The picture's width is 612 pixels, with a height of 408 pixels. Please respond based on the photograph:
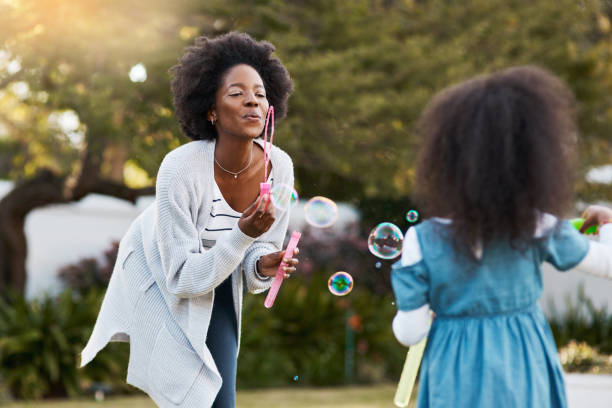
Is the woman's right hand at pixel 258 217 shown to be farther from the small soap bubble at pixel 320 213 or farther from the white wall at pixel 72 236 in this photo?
the white wall at pixel 72 236

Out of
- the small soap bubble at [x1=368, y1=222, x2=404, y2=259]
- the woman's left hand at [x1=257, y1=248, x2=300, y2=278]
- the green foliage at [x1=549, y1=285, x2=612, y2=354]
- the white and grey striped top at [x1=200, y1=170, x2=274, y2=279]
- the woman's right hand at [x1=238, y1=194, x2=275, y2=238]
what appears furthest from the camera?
the green foliage at [x1=549, y1=285, x2=612, y2=354]

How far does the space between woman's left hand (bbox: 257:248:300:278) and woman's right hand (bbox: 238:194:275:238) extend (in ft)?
0.73

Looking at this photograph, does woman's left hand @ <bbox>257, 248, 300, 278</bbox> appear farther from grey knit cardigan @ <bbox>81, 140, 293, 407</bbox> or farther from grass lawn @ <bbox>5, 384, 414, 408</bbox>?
grass lawn @ <bbox>5, 384, 414, 408</bbox>

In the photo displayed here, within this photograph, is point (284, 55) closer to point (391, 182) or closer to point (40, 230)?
point (391, 182)

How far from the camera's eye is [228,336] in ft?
11.1

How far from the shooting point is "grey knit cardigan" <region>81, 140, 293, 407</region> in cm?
311

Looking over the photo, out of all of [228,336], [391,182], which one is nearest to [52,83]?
[391,182]

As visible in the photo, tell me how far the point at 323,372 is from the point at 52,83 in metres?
4.33

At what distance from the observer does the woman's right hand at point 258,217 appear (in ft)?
9.79

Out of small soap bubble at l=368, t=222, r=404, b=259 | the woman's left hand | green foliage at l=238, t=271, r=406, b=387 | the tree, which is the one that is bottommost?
green foliage at l=238, t=271, r=406, b=387

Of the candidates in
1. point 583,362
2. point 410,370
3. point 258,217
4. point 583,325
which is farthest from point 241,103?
point 583,325

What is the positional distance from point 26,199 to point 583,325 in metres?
6.70

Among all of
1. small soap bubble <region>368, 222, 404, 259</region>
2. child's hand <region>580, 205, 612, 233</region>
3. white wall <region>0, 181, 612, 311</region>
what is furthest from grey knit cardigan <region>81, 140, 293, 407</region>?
white wall <region>0, 181, 612, 311</region>

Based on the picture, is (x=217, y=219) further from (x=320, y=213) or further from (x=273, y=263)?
(x=320, y=213)
